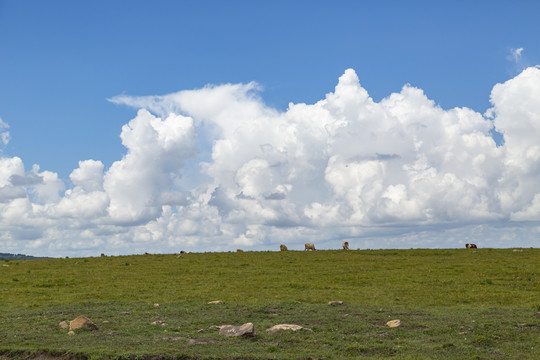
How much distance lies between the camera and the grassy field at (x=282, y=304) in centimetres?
1813

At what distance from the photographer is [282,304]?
27125 millimetres

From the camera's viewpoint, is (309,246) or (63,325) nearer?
(63,325)

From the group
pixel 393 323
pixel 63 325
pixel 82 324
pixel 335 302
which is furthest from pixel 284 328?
pixel 63 325

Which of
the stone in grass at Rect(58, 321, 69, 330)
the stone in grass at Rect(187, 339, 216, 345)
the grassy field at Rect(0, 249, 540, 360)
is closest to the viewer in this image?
the grassy field at Rect(0, 249, 540, 360)

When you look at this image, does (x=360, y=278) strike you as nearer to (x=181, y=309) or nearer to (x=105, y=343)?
(x=181, y=309)

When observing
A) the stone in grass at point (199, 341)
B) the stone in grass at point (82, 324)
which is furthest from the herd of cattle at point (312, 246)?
the stone in grass at point (199, 341)

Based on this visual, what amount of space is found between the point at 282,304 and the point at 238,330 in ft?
23.3

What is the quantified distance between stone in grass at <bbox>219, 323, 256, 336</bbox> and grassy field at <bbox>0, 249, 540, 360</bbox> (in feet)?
1.34

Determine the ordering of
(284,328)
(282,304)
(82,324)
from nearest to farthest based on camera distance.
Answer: (284,328), (82,324), (282,304)

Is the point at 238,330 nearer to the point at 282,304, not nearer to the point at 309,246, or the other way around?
the point at 282,304

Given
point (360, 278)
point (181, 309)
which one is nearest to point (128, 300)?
point (181, 309)

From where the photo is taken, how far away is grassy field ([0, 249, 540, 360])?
1813 centimetres

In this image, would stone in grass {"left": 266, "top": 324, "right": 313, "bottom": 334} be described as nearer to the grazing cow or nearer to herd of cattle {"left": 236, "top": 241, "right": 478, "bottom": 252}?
herd of cattle {"left": 236, "top": 241, "right": 478, "bottom": 252}

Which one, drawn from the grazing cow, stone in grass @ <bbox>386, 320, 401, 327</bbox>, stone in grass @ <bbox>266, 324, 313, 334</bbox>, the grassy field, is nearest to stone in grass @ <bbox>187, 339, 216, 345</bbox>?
the grassy field
